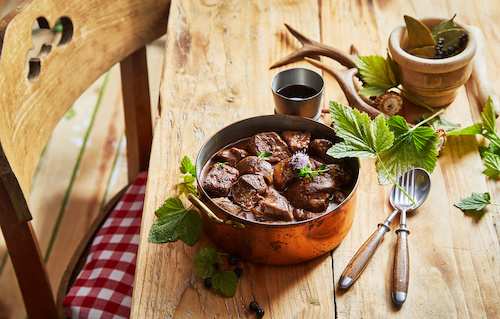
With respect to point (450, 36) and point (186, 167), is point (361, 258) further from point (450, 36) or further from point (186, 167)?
point (450, 36)

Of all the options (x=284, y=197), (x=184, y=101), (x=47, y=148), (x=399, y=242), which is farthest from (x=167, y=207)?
(x=47, y=148)

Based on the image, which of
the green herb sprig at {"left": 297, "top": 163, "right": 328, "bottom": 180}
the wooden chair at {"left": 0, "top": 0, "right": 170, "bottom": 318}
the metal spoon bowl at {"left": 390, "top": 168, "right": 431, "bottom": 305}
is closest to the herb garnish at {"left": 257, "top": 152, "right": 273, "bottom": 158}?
the green herb sprig at {"left": 297, "top": 163, "right": 328, "bottom": 180}

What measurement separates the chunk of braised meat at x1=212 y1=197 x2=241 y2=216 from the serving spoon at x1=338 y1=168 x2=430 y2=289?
26 cm

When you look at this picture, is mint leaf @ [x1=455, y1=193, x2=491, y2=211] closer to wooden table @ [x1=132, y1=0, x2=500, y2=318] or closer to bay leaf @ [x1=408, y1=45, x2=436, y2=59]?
wooden table @ [x1=132, y1=0, x2=500, y2=318]

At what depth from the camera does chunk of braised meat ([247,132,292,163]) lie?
1.17 metres

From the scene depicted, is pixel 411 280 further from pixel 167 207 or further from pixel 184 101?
pixel 184 101

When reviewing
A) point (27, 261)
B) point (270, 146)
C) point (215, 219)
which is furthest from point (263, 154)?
point (27, 261)

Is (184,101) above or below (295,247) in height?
above

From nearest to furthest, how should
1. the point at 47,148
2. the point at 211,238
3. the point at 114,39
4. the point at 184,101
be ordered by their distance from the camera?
1. the point at 211,238
2. the point at 184,101
3. the point at 114,39
4. the point at 47,148

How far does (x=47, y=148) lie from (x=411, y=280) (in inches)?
87.3

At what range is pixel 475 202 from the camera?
3.92 ft

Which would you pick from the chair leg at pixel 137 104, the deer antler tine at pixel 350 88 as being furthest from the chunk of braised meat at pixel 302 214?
the chair leg at pixel 137 104

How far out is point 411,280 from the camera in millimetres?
1063

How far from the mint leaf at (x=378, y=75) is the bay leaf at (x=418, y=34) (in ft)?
0.26
